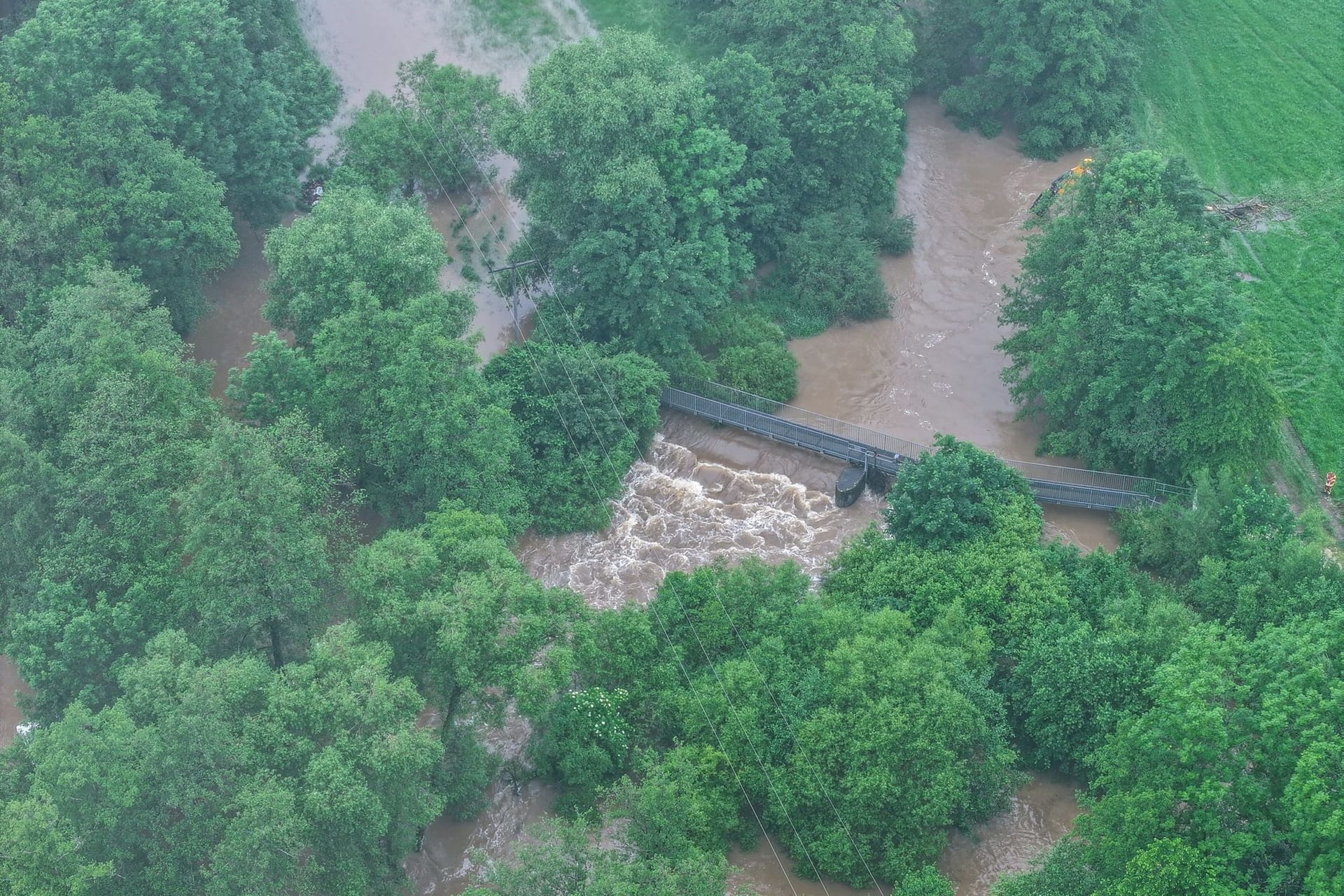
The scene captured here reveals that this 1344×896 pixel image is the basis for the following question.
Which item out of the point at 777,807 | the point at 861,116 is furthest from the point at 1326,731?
the point at 861,116

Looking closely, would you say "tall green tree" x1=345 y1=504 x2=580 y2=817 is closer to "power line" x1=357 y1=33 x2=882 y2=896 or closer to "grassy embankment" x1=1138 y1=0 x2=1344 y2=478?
"power line" x1=357 y1=33 x2=882 y2=896

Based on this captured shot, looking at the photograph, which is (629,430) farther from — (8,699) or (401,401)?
(8,699)

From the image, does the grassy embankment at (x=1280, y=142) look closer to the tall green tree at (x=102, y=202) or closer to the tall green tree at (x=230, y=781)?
the tall green tree at (x=230, y=781)

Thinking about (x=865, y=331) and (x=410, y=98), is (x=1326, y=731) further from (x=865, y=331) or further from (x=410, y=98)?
(x=410, y=98)

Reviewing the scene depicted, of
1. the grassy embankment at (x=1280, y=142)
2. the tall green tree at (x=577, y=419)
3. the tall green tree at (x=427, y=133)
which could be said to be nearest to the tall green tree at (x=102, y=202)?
the tall green tree at (x=427, y=133)

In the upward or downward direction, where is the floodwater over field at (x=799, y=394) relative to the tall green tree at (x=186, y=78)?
downward

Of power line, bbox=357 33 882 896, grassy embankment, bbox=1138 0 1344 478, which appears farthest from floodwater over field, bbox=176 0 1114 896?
grassy embankment, bbox=1138 0 1344 478
